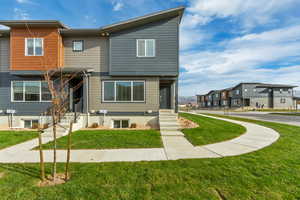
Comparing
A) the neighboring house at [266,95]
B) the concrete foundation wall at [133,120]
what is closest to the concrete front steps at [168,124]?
the concrete foundation wall at [133,120]

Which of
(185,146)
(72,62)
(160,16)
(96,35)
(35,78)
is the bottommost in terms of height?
(185,146)

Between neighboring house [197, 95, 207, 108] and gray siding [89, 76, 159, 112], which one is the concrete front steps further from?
neighboring house [197, 95, 207, 108]

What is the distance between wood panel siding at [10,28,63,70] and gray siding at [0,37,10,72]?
3.66 feet

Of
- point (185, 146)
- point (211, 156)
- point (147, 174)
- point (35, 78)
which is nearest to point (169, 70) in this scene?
point (185, 146)

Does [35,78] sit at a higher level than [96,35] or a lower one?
lower

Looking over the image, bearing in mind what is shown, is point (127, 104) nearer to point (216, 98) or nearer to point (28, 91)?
point (28, 91)

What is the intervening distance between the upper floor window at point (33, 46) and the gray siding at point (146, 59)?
15.7ft

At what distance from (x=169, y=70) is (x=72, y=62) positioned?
22.6ft

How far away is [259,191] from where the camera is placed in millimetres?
2705

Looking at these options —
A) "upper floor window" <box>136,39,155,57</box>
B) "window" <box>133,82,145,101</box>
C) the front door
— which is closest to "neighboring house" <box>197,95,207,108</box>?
the front door

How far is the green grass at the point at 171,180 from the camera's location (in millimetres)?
2621

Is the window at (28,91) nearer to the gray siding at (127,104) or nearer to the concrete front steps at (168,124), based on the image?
the gray siding at (127,104)

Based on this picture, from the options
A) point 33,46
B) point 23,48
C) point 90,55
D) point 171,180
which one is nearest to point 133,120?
point 90,55

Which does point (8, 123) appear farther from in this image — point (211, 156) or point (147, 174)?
point (211, 156)
